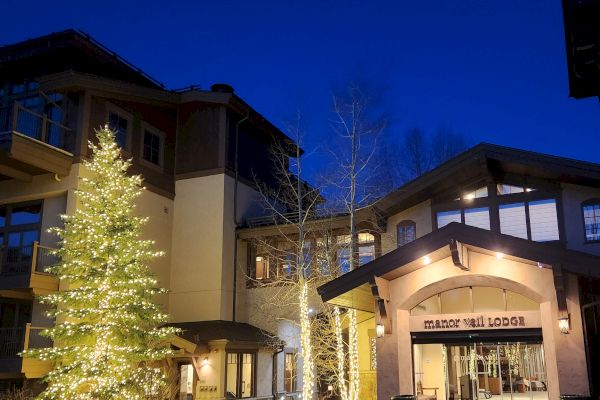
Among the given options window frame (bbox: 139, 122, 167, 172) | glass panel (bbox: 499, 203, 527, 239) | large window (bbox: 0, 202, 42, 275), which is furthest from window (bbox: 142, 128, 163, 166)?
glass panel (bbox: 499, 203, 527, 239)

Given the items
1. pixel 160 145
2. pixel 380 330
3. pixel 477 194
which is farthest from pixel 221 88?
pixel 380 330

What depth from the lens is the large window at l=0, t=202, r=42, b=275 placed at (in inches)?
795

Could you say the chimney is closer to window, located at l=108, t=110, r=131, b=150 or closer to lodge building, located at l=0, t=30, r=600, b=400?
lodge building, located at l=0, t=30, r=600, b=400

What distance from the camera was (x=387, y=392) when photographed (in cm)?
1358

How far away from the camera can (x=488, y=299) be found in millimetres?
13359

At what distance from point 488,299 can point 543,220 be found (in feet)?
15.7

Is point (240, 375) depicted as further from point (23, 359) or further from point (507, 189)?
point (507, 189)

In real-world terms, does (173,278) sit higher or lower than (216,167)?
lower

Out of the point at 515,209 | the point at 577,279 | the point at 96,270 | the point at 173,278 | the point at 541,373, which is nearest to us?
the point at 577,279

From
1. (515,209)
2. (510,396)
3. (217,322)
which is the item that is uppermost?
(515,209)

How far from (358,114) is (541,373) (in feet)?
26.6

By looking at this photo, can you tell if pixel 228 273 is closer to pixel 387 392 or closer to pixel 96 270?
pixel 96 270

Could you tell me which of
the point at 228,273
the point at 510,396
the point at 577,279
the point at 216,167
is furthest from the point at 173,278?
the point at 577,279

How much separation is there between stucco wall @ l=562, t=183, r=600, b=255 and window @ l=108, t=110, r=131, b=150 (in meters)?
14.7
